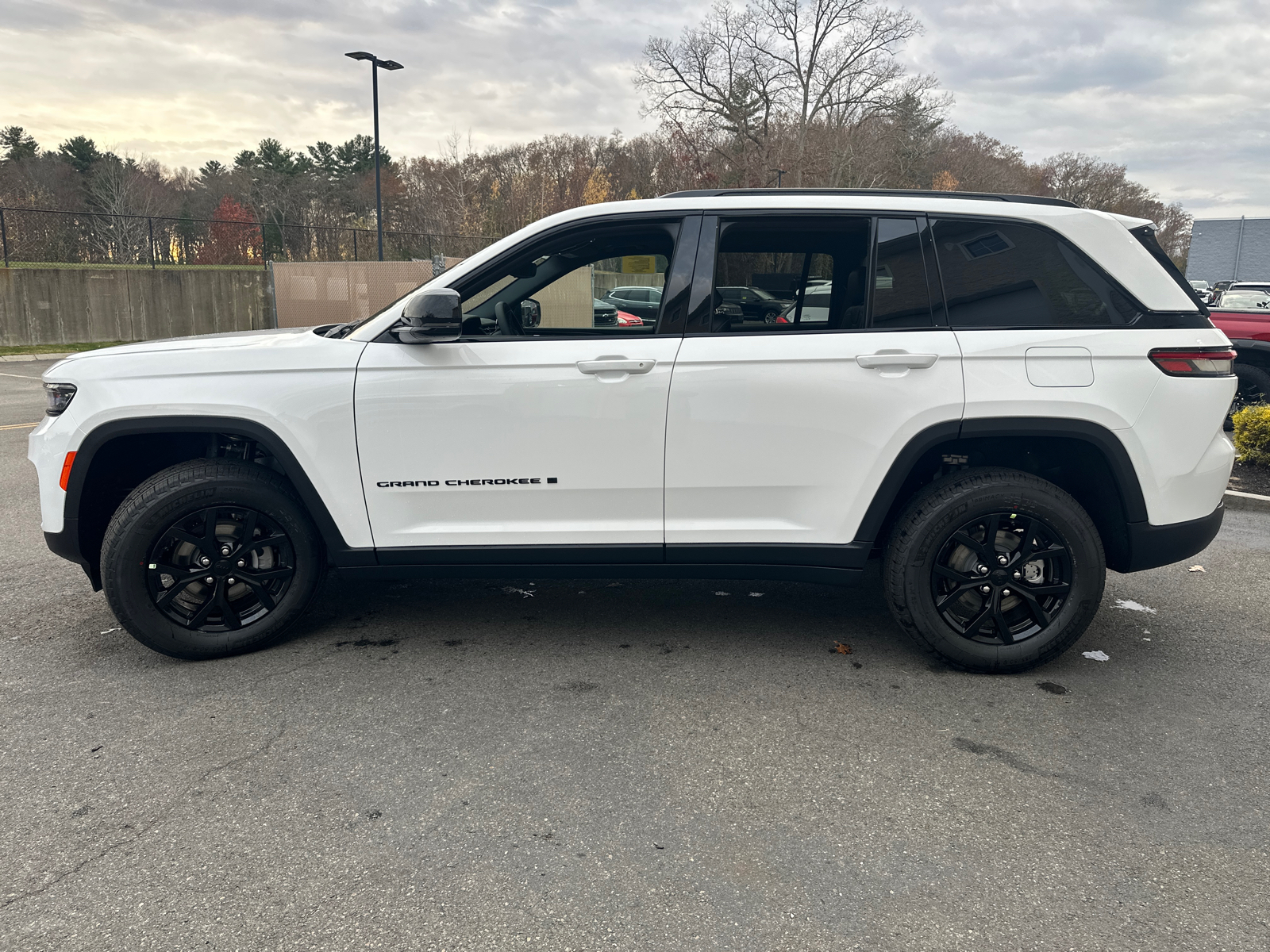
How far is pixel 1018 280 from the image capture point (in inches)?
139

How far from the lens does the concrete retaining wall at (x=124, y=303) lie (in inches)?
836

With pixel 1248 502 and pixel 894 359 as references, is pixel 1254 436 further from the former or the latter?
pixel 894 359

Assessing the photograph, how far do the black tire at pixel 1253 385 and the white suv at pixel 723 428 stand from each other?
282 inches

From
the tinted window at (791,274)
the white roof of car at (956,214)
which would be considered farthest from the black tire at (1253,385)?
the tinted window at (791,274)

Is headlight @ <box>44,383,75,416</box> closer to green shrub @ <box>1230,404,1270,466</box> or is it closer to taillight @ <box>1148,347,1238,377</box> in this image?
taillight @ <box>1148,347,1238,377</box>

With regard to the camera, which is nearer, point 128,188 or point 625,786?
point 625,786

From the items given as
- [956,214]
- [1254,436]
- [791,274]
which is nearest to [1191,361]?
[956,214]

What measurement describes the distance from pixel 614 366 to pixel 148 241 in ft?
81.5

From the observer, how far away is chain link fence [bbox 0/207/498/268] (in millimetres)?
22000

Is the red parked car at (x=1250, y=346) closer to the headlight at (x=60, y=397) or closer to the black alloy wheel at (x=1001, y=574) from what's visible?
the black alloy wheel at (x=1001, y=574)

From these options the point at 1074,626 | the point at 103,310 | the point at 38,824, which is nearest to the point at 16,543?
the point at 38,824

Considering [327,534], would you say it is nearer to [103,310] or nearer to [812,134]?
[103,310]

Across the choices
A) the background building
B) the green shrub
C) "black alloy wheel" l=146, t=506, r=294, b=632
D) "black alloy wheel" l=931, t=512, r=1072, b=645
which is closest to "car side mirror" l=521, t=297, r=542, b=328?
"black alloy wheel" l=146, t=506, r=294, b=632

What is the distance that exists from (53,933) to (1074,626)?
350cm
